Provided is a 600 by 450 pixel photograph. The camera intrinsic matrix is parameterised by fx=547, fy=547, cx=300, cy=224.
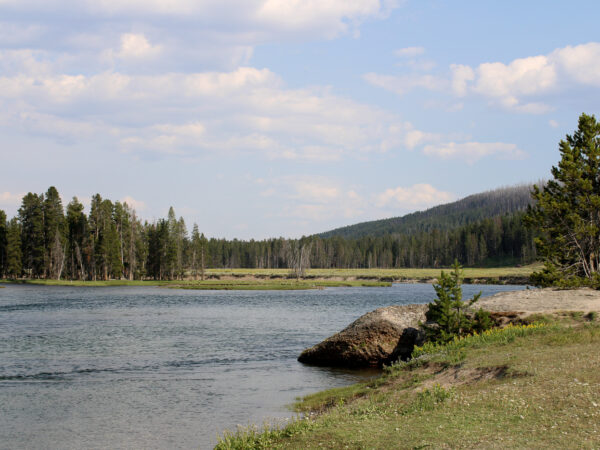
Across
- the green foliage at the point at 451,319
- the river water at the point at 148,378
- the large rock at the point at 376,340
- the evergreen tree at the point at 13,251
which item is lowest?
the river water at the point at 148,378

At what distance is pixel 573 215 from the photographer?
103ft

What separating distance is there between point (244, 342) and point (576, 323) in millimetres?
20012

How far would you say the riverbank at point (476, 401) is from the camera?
1030 centimetres

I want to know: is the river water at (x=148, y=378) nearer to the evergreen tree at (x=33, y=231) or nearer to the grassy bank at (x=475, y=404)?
the grassy bank at (x=475, y=404)

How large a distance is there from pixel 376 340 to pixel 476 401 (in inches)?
500

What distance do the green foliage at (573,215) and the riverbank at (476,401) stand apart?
13257 mm

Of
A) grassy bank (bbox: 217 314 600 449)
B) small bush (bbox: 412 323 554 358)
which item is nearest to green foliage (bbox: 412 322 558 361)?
small bush (bbox: 412 323 554 358)

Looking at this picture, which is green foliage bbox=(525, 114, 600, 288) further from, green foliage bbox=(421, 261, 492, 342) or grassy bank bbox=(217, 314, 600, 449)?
grassy bank bbox=(217, 314, 600, 449)

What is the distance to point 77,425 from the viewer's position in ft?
54.5

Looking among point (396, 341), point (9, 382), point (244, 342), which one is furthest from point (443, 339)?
point (9, 382)

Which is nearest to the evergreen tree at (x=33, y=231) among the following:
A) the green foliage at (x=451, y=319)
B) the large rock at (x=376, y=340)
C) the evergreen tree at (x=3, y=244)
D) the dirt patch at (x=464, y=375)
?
the evergreen tree at (x=3, y=244)

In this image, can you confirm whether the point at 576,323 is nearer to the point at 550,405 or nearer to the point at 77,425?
the point at 550,405

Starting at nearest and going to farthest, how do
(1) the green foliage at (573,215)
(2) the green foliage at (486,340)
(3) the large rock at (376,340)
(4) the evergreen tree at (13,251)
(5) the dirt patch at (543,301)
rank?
(2) the green foliage at (486,340)
(5) the dirt patch at (543,301)
(3) the large rock at (376,340)
(1) the green foliage at (573,215)
(4) the evergreen tree at (13,251)

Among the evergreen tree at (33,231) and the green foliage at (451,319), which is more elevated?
the evergreen tree at (33,231)
